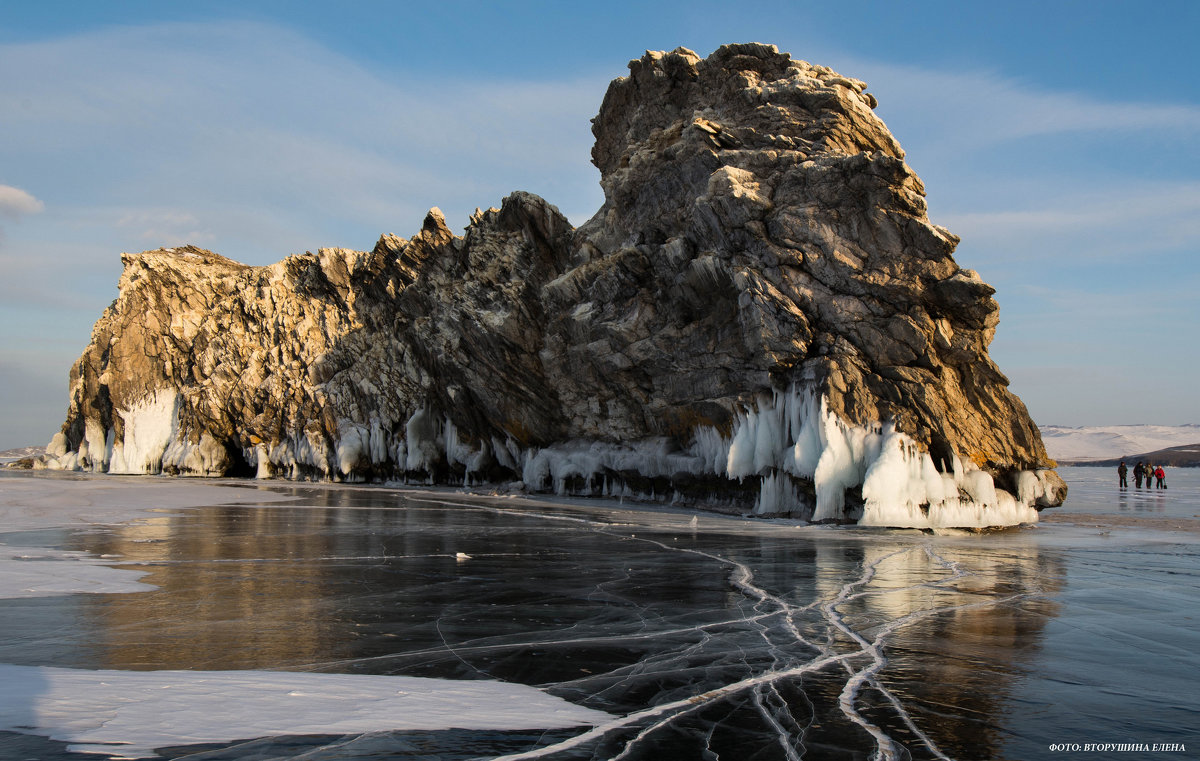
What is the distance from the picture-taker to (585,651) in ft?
27.9

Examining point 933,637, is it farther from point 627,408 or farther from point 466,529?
point 627,408

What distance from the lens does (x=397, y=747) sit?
5.48 meters

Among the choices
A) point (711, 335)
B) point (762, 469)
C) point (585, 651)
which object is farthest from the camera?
point (711, 335)

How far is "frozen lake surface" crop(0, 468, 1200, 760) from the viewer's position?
5.76 m

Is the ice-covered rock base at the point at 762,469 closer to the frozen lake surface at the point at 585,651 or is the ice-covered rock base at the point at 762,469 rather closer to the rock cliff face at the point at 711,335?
the rock cliff face at the point at 711,335

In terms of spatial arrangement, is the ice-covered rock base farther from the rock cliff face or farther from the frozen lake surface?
the frozen lake surface

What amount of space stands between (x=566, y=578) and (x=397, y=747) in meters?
8.21

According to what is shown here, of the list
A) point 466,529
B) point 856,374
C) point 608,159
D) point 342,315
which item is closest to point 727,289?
point 856,374

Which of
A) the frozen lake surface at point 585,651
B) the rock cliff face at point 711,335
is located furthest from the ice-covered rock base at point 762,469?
the frozen lake surface at point 585,651

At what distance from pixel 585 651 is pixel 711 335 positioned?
24.6m

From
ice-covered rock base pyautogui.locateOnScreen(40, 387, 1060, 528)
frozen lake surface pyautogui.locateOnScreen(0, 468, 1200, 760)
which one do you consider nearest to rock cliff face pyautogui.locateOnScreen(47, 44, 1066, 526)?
ice-covered rock base pyautogui.locateOnScreen(40, 387, 1060, 528)

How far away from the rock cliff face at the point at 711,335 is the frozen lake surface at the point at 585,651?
8.69 m

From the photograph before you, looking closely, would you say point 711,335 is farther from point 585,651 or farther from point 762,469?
point 585,651

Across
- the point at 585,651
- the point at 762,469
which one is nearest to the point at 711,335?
the point at 762,469
